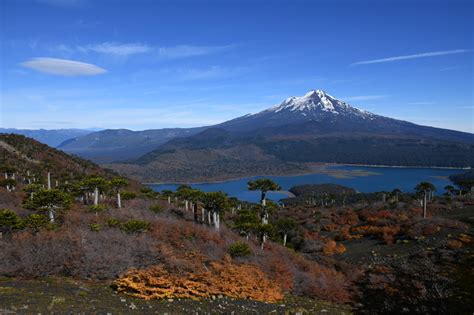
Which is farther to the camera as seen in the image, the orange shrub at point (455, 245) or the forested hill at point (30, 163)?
the forested hill at point (30, 163)

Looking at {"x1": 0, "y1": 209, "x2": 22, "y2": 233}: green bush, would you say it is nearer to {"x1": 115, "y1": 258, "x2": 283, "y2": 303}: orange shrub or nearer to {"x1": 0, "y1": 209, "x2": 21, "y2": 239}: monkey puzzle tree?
{"x1": 0, "y1": 209, "x2": 21, "y2": 239}: monkey puzzle tree

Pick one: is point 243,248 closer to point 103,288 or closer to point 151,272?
point 151,272

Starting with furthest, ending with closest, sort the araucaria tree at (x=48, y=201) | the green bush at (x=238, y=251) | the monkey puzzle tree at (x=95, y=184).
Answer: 1. the monkey puzzle tree at (x=95, y=184)
2. the araucaria tree at (x=48, y=201)
3. the green bush at (x=238, y=251)

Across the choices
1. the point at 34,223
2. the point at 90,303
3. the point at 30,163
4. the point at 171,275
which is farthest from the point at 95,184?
the point at 30,163

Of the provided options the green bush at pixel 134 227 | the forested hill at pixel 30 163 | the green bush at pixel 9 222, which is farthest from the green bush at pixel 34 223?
the forested hill at pixel 30 163

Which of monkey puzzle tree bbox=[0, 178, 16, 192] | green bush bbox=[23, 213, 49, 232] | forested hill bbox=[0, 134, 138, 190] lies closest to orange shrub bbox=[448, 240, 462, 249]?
green bush bbox=[23, 213, 49, 232]

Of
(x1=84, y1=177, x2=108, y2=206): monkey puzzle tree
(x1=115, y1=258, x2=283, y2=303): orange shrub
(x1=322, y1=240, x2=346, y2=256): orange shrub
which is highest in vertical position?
(x1=84, y1=177, x2=108, y2=206): monkey puzzle tree

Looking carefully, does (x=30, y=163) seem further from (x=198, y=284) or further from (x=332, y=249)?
(x=198, y=284)

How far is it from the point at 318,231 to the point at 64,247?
31.8 metres

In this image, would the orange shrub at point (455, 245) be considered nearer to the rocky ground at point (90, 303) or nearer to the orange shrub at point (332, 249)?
the orange shrub at point (332, 249)

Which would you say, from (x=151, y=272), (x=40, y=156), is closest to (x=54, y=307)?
(x=151, y=272)

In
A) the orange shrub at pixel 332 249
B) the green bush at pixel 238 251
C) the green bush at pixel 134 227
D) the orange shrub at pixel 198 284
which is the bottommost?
the orange shrub at pixel 332 249

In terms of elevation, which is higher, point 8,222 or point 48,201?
point 48,201

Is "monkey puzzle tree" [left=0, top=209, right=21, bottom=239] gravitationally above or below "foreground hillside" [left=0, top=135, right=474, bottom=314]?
above
